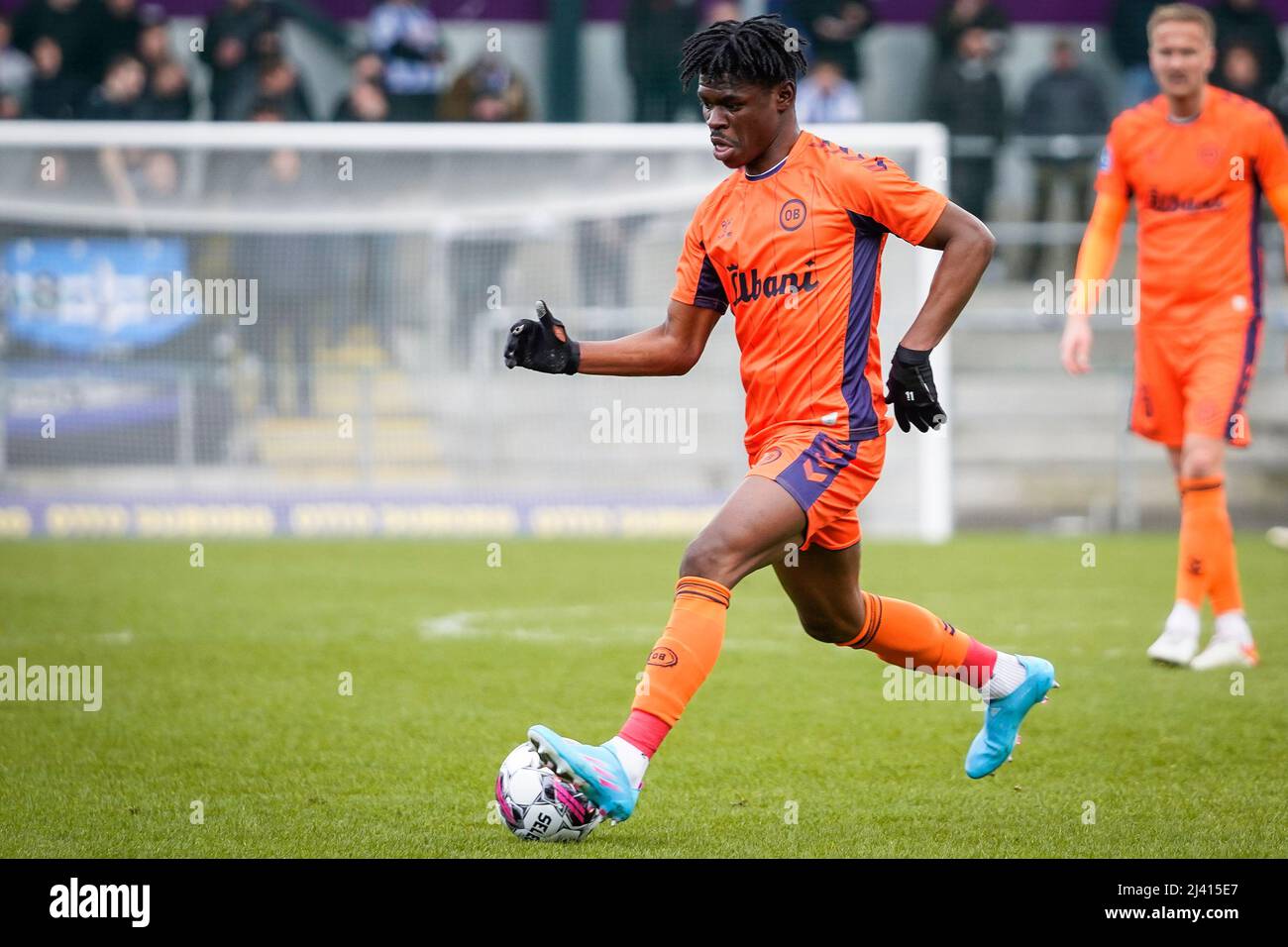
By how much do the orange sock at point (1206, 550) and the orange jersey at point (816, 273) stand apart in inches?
121

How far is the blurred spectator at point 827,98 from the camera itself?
14719 mm

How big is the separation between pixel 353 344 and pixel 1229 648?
8587mm

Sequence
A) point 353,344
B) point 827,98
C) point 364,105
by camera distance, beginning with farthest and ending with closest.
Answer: point 364,105 → point 827,98 → point 353,344

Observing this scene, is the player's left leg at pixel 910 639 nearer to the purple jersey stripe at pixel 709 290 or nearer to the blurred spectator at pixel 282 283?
the purple jersey stripe at pixel 709 290

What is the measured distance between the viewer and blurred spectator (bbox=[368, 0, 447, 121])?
50.8ft

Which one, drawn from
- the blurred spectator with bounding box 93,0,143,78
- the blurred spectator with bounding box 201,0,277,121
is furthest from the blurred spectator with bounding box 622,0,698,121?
the blurred spectator with bounding box 93,0,143,78

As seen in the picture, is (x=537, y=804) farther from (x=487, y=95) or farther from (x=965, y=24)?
(x=965, y=24)

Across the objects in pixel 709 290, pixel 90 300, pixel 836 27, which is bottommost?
pixel 709 290

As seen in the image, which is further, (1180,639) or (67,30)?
(67,30)

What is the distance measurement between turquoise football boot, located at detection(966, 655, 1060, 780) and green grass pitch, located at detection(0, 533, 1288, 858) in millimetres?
98

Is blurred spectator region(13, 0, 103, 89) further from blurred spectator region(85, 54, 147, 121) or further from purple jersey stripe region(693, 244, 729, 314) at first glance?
purple jersey stripe region(693, 244, 729, 314)

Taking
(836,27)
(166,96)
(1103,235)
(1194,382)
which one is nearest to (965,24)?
(836,27)

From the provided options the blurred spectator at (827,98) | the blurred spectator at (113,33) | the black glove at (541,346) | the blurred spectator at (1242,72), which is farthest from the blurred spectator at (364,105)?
the black glove at (541,346)

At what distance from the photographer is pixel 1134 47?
658 inches
